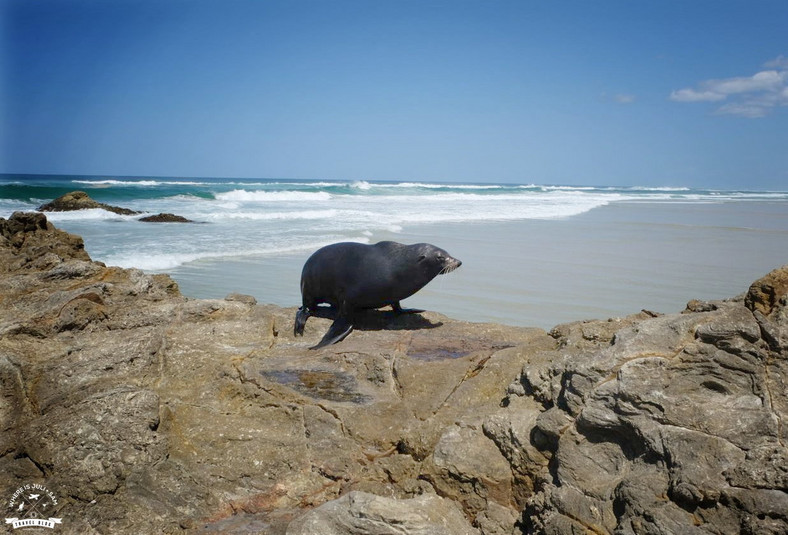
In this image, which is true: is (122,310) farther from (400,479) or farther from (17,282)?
(400,479)

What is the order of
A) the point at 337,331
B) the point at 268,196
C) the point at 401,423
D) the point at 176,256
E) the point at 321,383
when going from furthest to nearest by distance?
the point at 268,196 < the point at 176,256 < the point at 337,331 < the point at 321,383 < the point at 401,423

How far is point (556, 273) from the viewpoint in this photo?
35.3 ft

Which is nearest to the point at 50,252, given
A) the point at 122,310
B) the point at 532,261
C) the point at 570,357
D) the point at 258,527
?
the point at 122,310

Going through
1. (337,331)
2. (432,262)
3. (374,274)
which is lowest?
(337,331)

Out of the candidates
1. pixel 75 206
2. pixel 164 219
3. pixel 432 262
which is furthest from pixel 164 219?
pixel 432 262

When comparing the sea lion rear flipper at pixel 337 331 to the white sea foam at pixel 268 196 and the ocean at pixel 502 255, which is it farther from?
the white sea foam at pixel 268 196

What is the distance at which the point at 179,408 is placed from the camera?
3.89m

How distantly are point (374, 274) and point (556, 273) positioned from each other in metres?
6.28

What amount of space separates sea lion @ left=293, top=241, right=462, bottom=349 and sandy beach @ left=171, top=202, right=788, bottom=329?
2.51m

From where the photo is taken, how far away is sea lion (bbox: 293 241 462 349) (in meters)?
5.28

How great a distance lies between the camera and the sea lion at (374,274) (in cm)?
528

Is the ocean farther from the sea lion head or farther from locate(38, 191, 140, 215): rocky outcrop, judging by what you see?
the sea lion head

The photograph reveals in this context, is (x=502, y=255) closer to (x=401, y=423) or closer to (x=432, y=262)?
(x=432, y=262)

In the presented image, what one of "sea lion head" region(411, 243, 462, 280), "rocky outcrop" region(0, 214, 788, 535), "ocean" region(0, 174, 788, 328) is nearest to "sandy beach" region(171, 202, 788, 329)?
"ocean" region(0, 174, 788, 328)
